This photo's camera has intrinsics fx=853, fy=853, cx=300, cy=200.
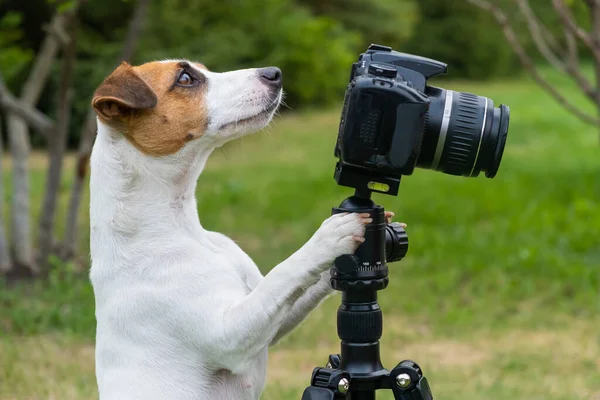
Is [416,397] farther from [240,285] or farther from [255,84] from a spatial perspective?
[255,84]

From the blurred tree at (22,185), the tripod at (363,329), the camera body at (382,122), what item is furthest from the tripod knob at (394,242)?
the blurred tree at (22,185)

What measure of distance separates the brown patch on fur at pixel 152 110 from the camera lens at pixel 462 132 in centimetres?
90

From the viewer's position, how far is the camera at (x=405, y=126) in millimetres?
2521

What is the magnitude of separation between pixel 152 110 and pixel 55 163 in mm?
4382

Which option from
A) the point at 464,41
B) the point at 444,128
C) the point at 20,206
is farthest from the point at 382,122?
the point at 464,41

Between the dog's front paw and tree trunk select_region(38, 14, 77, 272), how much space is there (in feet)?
16.7

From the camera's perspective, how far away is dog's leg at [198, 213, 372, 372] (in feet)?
8.64

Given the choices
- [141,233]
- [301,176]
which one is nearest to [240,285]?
[141,233]

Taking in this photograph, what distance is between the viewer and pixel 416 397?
2705 mm

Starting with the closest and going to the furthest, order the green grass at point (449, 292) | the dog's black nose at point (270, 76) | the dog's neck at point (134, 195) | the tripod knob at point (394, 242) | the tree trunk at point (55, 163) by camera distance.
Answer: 1. the tripod knob at point (394, 242)
2. the dog's neck at point (134, 195)
3. the dog's black nose at point (270, 76)
4. the green grass at point (449, 292)
5. the tree trunk at point (55, 163)

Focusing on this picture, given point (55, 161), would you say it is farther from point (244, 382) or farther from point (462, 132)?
point (462, 132)

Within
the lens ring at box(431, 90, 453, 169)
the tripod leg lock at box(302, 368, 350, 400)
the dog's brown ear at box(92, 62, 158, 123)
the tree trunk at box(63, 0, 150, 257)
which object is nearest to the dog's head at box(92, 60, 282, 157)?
the dog's brown ear at box(92, 62, 158, 123)

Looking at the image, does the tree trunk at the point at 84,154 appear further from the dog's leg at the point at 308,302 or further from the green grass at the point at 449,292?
the dog's leg at the point at 308,302

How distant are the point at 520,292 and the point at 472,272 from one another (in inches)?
22.7
